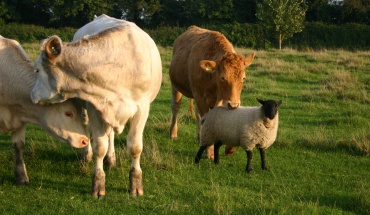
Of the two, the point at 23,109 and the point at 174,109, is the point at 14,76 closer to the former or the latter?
the point at 23,109

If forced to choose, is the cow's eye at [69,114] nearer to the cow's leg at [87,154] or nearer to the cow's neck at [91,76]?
the cow's neck at [91,76]

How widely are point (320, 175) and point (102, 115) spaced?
3444mm

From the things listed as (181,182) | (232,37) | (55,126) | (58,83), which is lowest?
(232,37)

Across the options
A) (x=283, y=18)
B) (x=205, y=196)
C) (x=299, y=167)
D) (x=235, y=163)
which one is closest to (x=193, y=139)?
(x=235, y=163)

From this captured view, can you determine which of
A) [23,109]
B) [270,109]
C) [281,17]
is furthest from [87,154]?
[281,17]

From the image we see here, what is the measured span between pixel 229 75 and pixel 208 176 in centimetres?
156

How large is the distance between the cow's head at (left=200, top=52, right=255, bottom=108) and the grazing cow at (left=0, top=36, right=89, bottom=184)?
227 centimetres

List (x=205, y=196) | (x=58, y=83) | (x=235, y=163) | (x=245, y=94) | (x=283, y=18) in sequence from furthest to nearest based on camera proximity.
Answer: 1. (x=283, y=18)
2. (x=245, y=94)
3. (x=235, y=163)
4. (x=205, y=196)
5. (x=58, y=83)

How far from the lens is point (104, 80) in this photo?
18.8ft

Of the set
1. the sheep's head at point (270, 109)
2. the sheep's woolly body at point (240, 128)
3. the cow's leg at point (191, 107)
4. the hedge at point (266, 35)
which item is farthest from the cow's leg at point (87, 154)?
the hedge at point (266, 35)

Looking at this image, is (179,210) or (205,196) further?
(205,196)

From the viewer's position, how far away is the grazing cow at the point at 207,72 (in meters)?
7.66

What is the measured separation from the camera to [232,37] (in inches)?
1626

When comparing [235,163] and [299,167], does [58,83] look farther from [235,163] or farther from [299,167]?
[299,167]
